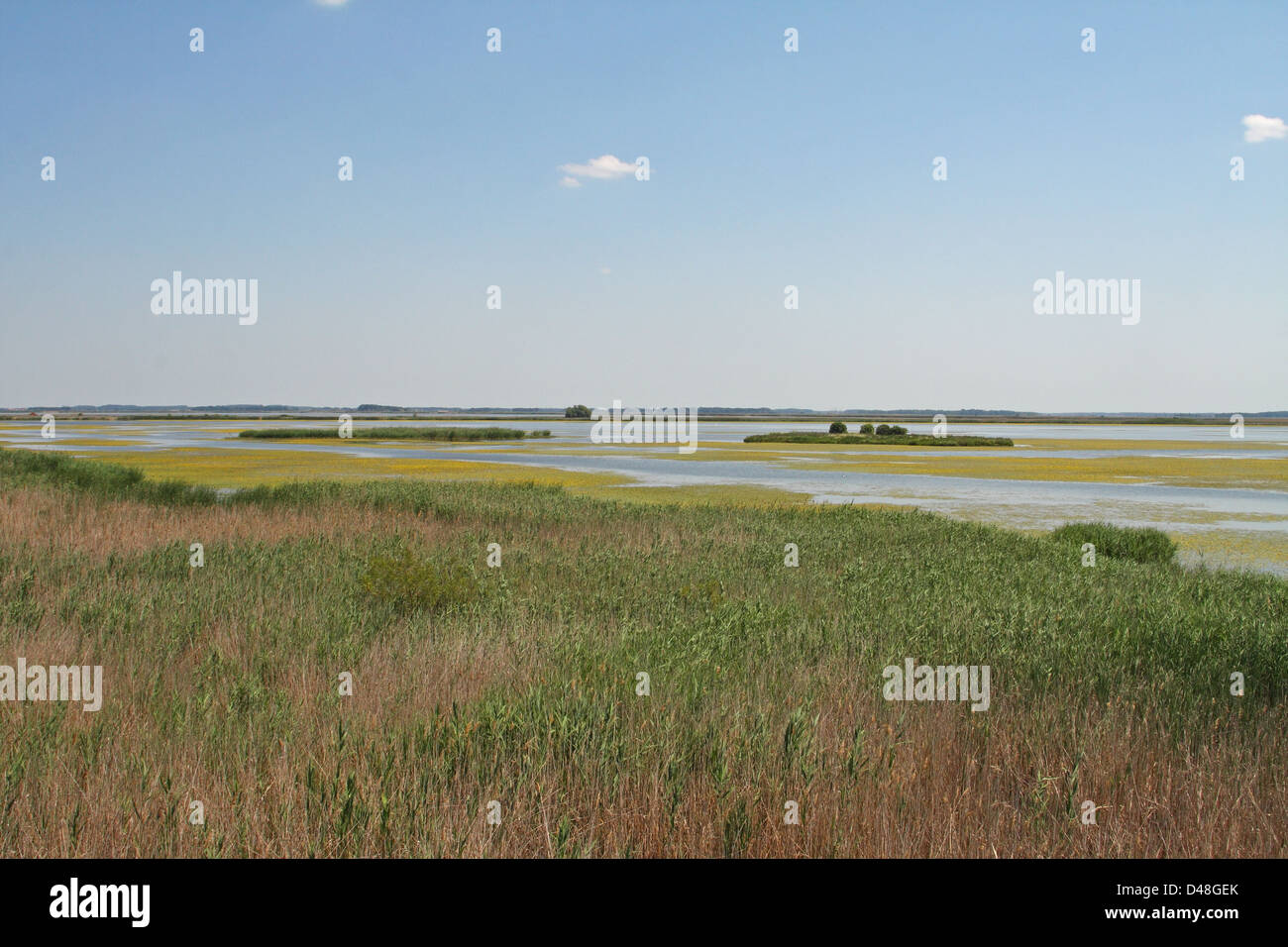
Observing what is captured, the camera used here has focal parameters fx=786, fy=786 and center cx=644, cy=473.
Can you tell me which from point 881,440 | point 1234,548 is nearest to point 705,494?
point 1234,548

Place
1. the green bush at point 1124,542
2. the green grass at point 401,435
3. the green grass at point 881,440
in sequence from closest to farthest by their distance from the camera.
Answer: the green bush at point 1124,542 → the green grass at point 881,440 → the green grass at point 401,435

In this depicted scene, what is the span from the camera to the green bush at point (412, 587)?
8.45m

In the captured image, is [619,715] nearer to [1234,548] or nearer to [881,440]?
[1234,548]

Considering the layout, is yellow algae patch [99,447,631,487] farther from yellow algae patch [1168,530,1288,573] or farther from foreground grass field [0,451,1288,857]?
foreground grass field [0,451,1288,857]

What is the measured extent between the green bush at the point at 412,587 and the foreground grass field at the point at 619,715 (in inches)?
1.7

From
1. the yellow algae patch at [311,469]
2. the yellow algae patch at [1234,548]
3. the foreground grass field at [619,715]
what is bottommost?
the yellow algae patch at [1234,548]

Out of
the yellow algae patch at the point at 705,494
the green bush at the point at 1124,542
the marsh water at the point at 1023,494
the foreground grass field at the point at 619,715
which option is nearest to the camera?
the foreground grass field at the point at 619,715

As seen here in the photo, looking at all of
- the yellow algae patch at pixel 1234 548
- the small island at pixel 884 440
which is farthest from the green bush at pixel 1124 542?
the small island at pixel 884 440

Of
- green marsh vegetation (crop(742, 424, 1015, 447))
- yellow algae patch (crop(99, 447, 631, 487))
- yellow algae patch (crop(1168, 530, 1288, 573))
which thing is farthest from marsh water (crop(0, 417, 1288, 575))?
green marsh vegetation (crop(742, 424, 1015, 447))

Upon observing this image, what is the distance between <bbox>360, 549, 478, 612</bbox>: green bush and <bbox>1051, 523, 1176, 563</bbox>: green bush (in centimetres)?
1303

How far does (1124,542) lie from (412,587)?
14771 mm

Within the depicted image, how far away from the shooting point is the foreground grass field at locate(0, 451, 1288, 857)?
3598 mm

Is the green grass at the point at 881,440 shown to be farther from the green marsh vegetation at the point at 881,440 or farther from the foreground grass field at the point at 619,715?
the foreground grass field at the point at 619,715
